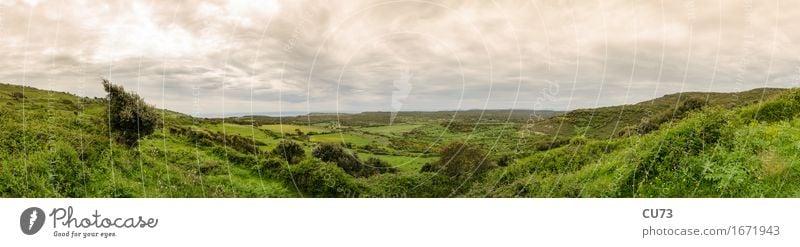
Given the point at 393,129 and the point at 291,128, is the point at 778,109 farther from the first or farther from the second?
the point at 291,128

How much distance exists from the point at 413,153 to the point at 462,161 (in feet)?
2.62

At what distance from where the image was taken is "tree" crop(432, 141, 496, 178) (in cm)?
783

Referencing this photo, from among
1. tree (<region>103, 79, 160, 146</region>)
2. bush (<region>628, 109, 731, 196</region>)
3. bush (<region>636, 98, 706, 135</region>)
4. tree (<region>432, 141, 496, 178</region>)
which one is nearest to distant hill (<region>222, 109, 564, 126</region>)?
tree (<region>432, 141, 496, 178</region>)

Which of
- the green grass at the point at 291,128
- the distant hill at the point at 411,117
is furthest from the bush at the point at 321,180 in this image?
the distant hill at the point at 411,117

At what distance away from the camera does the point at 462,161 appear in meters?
7.88

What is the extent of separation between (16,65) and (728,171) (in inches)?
423

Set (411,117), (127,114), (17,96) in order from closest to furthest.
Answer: (127,114) < (411,117) < (17,96)

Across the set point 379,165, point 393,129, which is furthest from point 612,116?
point 379,165

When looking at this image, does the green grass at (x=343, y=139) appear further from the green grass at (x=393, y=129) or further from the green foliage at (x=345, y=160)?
the green grass at (x=393, y=129)

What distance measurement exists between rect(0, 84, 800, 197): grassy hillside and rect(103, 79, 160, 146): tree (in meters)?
0.13
